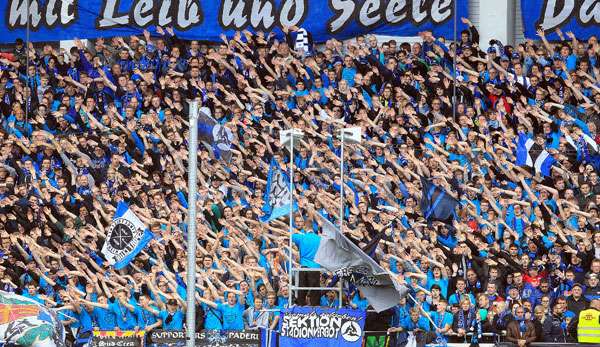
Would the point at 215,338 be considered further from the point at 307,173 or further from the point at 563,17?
the point at 563,17

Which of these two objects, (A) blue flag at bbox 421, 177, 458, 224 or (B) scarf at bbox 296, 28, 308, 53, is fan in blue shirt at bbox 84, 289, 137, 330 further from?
(B) scarf at bbox 296, 28, 308, 53

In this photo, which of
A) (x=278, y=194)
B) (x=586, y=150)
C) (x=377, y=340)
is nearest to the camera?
(x=377, y=340)

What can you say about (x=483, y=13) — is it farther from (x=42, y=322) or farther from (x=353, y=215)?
(x=42, y=322)

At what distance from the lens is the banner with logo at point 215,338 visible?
28344 millimetres

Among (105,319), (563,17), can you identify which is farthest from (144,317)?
(563,17)

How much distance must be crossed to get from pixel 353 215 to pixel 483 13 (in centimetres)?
891

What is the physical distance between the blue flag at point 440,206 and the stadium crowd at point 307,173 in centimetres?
14

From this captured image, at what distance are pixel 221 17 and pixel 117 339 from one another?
13.4m

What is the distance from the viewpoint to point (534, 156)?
107ft

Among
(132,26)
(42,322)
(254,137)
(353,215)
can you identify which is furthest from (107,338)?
(132,26)

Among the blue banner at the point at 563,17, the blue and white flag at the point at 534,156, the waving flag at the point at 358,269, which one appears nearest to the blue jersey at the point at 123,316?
the waving flag at the point at 358,269

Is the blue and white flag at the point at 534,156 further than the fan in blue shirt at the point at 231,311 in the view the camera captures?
Yes

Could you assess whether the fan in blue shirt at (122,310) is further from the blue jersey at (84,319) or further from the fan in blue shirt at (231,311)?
the fan in blue shirt at (231,311)

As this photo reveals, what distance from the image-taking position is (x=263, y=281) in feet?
97.4
